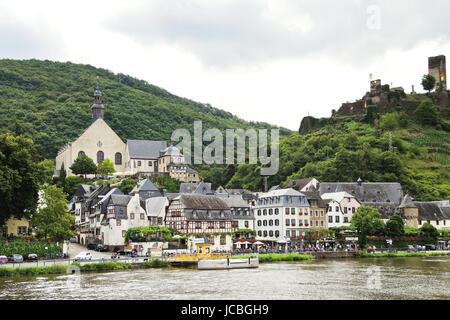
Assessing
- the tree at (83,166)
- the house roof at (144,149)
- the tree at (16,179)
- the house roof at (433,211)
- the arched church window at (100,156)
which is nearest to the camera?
the tree at (16,179)

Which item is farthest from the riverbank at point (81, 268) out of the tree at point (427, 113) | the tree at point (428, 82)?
the tree at point (428, 82)

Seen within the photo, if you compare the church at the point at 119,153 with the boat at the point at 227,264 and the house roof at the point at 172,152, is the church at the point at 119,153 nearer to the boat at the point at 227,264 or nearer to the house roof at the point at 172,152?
the house roof at the point at 172,152

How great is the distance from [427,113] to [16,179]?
119897 millimetres

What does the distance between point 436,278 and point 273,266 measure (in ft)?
54.6

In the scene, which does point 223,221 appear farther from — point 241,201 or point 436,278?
point 436,278

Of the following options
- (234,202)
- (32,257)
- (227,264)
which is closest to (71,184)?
(234,202)

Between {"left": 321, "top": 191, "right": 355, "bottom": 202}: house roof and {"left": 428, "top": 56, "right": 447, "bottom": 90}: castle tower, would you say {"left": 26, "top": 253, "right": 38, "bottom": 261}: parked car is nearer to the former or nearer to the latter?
{"left": 321, "top": 191, "right": 355, "bottom": 202}: house roof

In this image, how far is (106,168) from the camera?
105 metres

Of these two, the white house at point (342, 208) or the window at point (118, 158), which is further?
the window at point (118, 158)

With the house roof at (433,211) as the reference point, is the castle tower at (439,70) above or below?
above

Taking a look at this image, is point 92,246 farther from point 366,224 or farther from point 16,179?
point 366,224

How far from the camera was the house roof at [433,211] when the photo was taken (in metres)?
85.1

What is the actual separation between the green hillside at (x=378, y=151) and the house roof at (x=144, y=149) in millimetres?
16964
